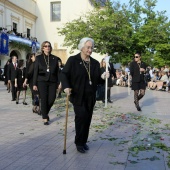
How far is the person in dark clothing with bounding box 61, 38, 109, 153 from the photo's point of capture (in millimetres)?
4738

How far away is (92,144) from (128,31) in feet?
81.8

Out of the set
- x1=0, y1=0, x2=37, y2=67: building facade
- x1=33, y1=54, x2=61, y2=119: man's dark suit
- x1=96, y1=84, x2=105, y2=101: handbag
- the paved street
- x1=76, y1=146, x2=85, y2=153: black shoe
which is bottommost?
the paved street

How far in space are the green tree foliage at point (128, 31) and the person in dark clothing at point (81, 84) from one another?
24.1 metres

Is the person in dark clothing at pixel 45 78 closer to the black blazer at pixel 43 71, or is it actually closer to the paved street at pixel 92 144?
the black blazer at pixel 43 71

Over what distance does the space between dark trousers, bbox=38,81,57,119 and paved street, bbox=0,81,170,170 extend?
431 mm

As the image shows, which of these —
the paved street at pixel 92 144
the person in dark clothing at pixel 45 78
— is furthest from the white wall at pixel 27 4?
the paved street at pixel 92 144

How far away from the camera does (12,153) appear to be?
15.5 feet

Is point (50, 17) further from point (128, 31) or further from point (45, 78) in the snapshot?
point (45, 78)

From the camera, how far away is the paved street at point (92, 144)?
4.25 meters

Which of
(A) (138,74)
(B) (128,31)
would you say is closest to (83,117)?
(A) (138,74)

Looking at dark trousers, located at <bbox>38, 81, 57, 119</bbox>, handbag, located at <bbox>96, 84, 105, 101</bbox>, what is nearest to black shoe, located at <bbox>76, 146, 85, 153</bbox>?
dark trousers, located at <bbox>38, 81, 57, 119</bbox>

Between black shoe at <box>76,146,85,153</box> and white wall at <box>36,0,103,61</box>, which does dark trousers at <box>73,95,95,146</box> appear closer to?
black shoe at <box>76,146,85,153</box>

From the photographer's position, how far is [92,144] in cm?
537

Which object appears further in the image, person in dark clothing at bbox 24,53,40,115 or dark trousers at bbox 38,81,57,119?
person in dark clothing at bbox 24,53,40,115
